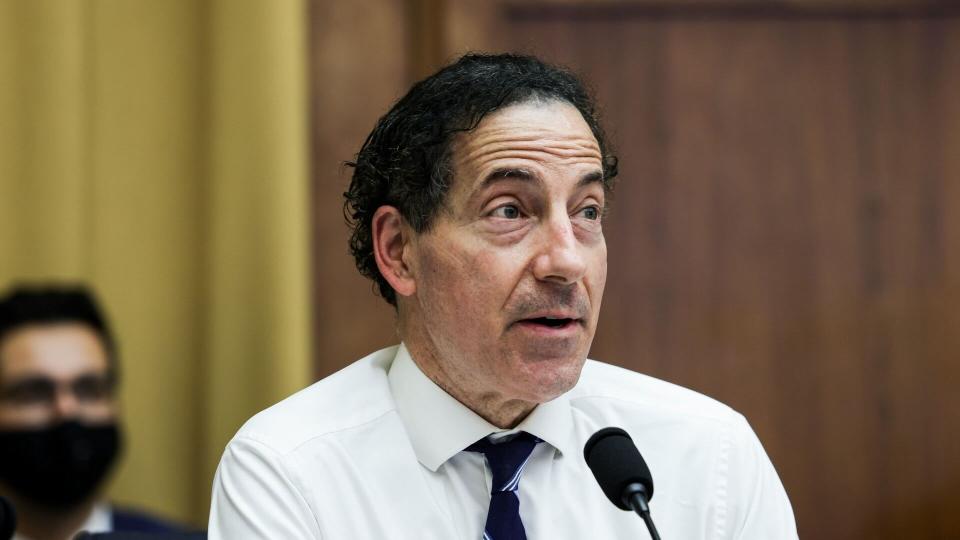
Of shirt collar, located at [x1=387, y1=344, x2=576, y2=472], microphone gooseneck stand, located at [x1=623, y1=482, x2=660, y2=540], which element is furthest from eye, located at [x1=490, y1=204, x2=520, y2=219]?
microphone gooseneck stand, located at [x1=623, y1=482, x2=660, y2=540]

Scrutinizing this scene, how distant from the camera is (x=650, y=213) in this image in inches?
117

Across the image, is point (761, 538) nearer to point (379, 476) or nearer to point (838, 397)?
point (379, 476)

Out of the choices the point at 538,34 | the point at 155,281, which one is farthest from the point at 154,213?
the point at 538,34

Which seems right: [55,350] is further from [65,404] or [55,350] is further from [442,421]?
[442,421]

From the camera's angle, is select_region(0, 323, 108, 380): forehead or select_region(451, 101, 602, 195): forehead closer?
select_region(451, 101, 602, 195): forehead

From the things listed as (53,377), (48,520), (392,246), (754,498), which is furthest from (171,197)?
(754,498)

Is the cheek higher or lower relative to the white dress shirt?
higher

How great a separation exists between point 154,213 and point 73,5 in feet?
1.64

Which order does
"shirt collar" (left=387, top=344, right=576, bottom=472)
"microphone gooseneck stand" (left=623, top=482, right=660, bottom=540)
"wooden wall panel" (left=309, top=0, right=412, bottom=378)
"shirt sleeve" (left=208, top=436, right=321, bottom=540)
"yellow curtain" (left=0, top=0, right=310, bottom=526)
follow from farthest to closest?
"wooden wall panel" (left=309, top=0, right=412, bottom=378), "yellow curtain" (left=0, top=0, right=310, bottom=526), "shirt collar" (left=387, top=344, right=576, bottom=472), "shirt sleeve" (left=208, top=436, right=321, bottom=540), "microphone gooseneck stand" (left=623, top=482, right=660, bottom=540)

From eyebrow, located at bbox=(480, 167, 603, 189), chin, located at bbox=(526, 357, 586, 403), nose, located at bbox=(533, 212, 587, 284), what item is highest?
eyebrow, located at bbox=(480, 167, 603, 189)

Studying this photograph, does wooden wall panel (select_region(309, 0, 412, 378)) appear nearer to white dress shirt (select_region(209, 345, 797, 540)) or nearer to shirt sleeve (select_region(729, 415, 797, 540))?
white dress shirt (select_region(209, 345, 797, 540))

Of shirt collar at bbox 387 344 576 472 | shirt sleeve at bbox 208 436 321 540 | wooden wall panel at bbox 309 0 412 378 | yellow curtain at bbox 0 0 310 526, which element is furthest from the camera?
wooden wall panel at bbox 309 0 412 378

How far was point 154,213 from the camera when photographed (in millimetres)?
2828

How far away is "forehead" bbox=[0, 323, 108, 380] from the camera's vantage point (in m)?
2.75
